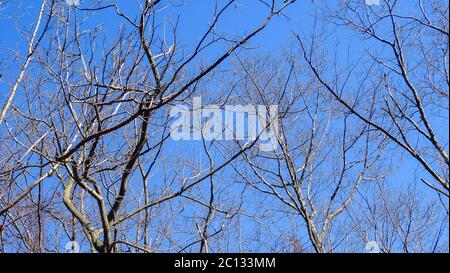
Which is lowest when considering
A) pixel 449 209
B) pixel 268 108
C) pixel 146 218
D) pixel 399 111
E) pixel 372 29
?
pixel 449 209

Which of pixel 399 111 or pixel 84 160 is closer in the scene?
pixel 84 160

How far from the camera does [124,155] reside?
5418 millimetres

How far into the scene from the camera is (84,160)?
5.13m
